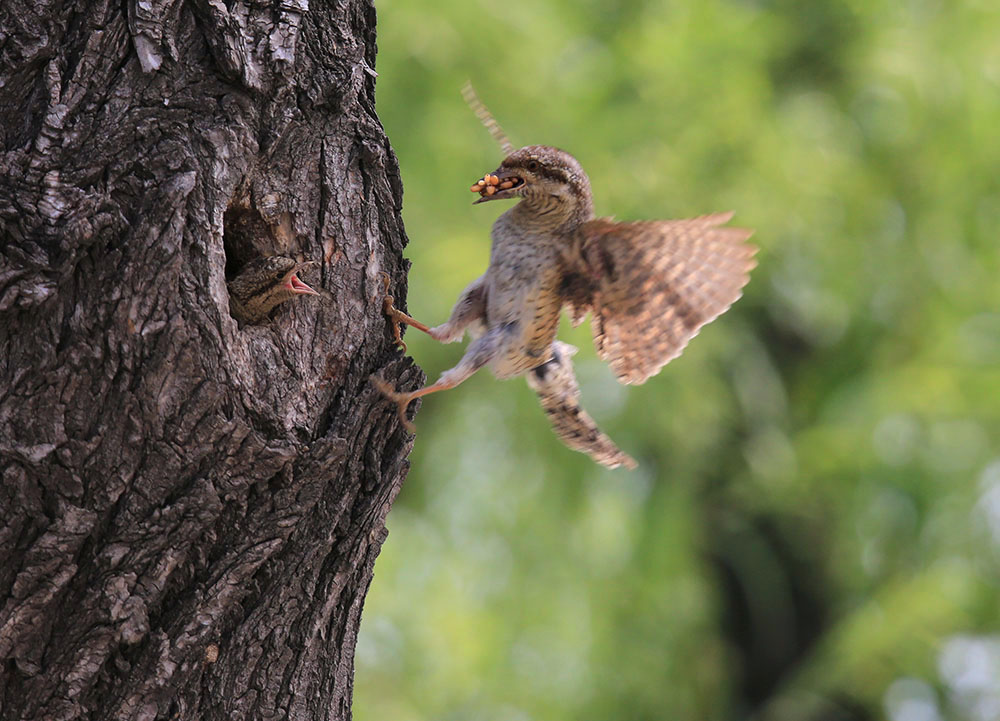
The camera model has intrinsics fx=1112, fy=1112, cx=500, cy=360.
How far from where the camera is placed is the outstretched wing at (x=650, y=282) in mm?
3014

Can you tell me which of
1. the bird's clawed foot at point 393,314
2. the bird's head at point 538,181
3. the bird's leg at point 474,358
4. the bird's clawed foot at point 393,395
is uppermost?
the bird's head at point 538,181

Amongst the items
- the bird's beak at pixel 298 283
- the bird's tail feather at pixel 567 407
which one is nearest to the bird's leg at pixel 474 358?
the bird's tail feather at pixel 567 407

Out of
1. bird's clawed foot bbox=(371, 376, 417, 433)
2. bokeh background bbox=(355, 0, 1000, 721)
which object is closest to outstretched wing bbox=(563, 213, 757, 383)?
bird's clawed foot bbox=(371, 376, 417, 433)

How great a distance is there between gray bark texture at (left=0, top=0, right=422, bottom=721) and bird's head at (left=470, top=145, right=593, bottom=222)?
36.7 inches

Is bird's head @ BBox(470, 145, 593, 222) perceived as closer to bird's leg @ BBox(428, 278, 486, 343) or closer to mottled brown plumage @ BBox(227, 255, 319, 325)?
bird's leg @ BBox(428, 278, 486, 343)

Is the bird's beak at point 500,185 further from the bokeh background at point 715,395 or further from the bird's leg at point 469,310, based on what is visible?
the bokeh background at point 715,395

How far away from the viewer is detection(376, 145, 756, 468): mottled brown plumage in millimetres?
3064

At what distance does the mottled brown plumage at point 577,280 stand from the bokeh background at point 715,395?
10.3ft

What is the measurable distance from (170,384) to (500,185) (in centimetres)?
145

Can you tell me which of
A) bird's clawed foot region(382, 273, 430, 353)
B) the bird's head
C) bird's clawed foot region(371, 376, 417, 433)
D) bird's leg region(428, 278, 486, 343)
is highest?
the bird's head

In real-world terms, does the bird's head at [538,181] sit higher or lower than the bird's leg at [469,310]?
higher

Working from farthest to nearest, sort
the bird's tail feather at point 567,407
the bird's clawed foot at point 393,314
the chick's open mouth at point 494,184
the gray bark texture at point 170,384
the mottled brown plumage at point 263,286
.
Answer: the bird's tail feather at point 567,407, the chick's open mouth at point 494,184, the bird's clawed foot at point 393,314, the mottled brown plumage at point 263,286, the gray bark texture at point 170,384

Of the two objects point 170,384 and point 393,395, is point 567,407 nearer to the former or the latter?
point 393,395

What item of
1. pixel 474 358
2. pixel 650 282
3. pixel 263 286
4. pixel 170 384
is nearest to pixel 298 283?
pixel 263 286
